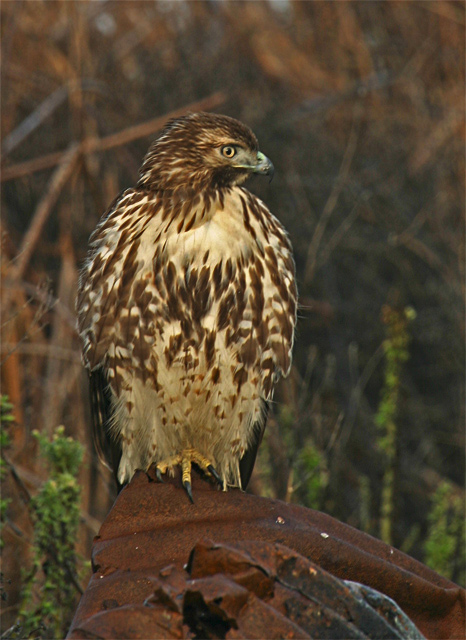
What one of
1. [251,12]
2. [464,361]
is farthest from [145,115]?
[464,361]

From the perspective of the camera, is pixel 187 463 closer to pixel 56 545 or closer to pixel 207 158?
pixel 56 545

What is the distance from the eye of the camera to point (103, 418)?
143 inches

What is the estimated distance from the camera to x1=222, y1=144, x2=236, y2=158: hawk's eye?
3424 millimetres

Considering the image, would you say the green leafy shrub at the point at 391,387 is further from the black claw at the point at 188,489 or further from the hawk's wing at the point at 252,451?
the black claw at the point at 188,489

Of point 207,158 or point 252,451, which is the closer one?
point 207,158

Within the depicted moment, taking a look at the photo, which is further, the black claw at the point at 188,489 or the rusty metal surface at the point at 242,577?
the black claw at the point at 188,489

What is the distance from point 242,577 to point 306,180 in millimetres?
6227

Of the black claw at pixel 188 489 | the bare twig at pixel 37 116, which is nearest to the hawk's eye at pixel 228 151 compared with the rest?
the black claw at pixel 188 489

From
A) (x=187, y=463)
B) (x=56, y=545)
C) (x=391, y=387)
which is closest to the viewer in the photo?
(x=187, y=463)

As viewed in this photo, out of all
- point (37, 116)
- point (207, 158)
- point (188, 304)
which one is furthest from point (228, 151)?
point (37, 116)

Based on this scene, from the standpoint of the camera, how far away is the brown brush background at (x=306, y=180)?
5801 mm

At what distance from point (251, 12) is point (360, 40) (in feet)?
4.23

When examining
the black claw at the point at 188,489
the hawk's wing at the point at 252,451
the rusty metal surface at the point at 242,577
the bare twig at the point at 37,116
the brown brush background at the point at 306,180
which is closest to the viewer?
the rusty metal surface at the point at 242,577

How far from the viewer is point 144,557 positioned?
230 cm
